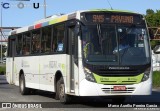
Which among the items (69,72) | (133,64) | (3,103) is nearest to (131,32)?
(133,64)

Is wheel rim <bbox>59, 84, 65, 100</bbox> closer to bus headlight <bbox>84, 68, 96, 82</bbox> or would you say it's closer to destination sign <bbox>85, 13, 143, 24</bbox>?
bus headlight <bbox>84, 68, 96, 82</bbox>

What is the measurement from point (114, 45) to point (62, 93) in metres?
2.79

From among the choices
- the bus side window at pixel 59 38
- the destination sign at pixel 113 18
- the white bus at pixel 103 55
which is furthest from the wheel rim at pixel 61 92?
the destination sign at pixel 113 18

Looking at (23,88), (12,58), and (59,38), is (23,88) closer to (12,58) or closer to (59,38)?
(12,58)

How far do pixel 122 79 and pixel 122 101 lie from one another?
2431 mm

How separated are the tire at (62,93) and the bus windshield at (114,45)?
6.58 feet

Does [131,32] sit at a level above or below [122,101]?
above

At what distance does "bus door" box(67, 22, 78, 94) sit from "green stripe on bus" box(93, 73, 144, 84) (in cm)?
85

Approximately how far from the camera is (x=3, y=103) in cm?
1648

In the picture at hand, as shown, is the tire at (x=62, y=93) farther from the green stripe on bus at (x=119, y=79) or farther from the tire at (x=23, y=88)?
the tire at (x=23, y=88)

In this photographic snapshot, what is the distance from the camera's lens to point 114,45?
14.5 metres

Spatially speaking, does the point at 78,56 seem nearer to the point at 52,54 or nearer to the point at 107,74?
the point at 107,74

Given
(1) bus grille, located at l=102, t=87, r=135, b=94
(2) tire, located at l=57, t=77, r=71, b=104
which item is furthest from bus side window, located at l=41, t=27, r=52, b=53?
(1) bus grille, located at l=102, t=87, r=135, b=94

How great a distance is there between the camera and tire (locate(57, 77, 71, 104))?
51.6 feet
